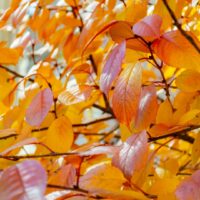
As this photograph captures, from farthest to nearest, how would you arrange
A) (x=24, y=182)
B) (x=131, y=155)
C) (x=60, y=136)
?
(x=60, y=136) → (x=131, y=155) → (x=24, y=182)

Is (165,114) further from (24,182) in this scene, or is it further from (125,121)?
(24,182)

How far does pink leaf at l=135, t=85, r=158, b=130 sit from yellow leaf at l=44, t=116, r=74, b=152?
0.08 metres

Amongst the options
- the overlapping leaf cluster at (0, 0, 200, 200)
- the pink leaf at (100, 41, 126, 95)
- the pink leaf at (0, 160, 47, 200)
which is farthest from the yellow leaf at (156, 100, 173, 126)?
the pink leaf at (0, 160, 47, 200)

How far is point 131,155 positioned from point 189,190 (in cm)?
6

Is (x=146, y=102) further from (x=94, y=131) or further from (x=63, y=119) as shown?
(x=94, y=131)

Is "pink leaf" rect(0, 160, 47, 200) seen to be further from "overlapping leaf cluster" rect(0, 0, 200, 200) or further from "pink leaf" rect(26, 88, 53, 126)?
"pink leaf" rect(26, 88, 53, 126)

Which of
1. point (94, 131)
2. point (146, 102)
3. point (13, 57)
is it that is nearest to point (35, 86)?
point (13, 57)

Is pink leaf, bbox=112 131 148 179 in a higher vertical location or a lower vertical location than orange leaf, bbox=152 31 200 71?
lower

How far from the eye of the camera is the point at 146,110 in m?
0.43

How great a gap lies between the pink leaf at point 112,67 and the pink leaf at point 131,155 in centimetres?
5

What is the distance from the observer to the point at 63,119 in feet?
1.57

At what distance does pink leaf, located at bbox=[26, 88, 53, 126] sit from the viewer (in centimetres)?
44

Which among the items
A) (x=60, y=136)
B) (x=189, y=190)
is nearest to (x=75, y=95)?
(x=60, y=136)

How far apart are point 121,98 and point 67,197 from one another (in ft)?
0.33
